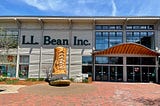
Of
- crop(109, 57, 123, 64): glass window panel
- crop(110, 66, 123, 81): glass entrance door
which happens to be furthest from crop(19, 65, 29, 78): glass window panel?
crop(110, 66, 123, 81): glass entrance door

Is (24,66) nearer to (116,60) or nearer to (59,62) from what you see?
(59,62)

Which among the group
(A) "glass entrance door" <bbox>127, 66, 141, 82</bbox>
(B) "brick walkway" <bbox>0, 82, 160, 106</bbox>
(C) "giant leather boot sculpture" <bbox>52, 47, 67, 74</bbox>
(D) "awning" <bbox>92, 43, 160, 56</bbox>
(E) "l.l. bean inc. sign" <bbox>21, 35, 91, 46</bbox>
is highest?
(E) "l.l. bean inc. sign" <bbox>21, 35, 91, 46</bbox>

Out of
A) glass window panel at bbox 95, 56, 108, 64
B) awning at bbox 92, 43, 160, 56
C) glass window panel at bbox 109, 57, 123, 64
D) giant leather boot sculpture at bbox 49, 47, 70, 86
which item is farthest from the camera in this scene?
glass window panel at bbox 95, 56, 108, 64

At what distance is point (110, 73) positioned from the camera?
2862 centimetres

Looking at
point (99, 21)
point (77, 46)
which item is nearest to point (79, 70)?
point (77, 46)

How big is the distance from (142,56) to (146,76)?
276 centimetres

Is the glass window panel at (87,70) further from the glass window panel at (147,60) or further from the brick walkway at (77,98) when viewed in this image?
the brick walkway at (77,98)

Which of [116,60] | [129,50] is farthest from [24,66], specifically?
[129,50]

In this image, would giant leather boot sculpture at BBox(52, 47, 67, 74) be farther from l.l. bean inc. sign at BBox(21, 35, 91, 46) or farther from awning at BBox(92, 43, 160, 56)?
l.l. bean inc. sign at BBox(21, 35, 91, 46)

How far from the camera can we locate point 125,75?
28547mm

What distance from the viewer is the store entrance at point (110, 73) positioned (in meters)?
28.6

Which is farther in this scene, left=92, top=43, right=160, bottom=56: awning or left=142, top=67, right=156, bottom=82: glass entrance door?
left=142, top=67, right=156, bottom=82: glass entrance door

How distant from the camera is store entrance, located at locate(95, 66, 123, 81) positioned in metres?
28.6

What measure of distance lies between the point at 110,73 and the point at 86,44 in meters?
5.20
